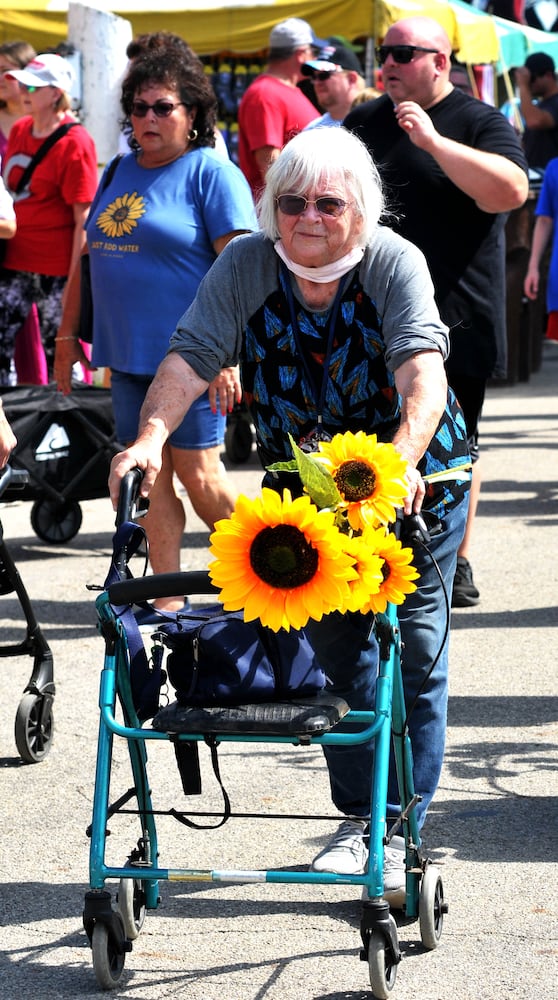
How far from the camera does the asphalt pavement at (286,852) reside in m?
3.26

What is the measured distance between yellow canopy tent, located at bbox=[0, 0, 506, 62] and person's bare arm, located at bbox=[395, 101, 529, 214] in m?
8.21

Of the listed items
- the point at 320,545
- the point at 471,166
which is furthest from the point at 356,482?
the point at 471,166

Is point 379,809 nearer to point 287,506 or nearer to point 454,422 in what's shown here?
point 287,506

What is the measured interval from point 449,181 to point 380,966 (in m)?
3.43

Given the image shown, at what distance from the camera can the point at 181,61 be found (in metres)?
5.77

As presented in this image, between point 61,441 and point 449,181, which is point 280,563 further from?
point 61,441

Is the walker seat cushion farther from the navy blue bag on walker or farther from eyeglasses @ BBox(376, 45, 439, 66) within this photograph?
eyeglasses @ BBox(376, 45, 439, 66)

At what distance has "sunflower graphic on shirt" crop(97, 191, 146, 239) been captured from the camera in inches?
228

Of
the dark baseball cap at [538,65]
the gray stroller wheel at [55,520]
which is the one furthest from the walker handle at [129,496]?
the dark baseball cap at [538,65]

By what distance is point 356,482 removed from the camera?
2883 mm

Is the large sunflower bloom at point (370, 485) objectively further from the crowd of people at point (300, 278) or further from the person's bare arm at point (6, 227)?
the person's bare arm at point (6, 227)

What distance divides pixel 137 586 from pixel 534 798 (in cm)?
180

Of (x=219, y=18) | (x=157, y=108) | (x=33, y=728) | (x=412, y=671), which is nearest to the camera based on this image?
(x=412, y=671)

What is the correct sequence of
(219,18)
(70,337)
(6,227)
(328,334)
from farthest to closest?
(219,18) → (70,337) → (6,227) → (328,334)
